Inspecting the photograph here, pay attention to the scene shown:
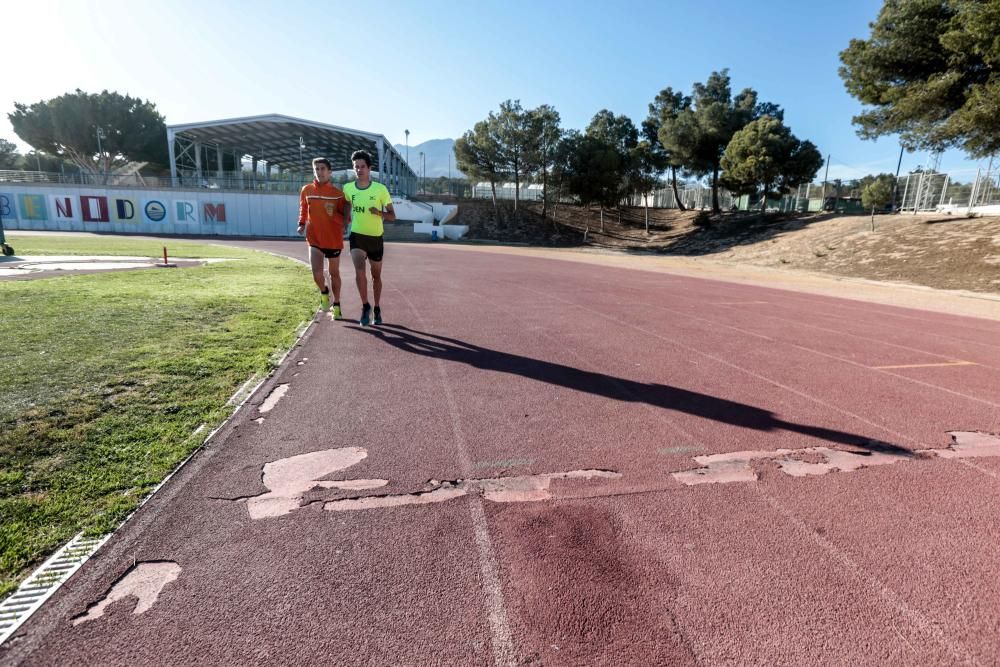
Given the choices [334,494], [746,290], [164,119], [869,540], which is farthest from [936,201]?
[164,119]

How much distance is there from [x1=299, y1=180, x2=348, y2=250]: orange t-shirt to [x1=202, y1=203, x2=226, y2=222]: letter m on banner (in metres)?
39.1

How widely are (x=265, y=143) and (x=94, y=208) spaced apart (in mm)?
19422

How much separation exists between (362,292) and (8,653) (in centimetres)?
512

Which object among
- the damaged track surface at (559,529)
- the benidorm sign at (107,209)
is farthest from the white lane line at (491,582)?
the benidorm sign at (107,209)

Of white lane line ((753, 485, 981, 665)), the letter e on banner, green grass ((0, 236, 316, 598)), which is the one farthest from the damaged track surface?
the letter e on banner

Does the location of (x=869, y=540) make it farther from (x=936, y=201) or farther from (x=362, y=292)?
(x=936, y=201)

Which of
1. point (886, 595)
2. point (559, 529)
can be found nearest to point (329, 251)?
point (559, 529)

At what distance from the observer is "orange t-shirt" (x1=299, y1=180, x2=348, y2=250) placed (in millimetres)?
6348

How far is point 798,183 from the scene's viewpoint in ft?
124

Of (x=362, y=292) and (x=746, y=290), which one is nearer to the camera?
(x=362, y=292)

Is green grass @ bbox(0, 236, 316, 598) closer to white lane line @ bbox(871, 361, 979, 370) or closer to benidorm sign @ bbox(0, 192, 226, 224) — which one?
white lane line @ bbox(871, 361, 979, 370)

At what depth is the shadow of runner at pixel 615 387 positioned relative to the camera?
11.5 feet

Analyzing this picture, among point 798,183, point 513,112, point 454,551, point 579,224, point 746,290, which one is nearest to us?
point 454,551

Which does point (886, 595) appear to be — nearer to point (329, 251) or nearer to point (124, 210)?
point (329, 251)
